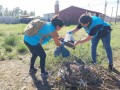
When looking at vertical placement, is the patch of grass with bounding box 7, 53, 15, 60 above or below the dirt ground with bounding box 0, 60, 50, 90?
above

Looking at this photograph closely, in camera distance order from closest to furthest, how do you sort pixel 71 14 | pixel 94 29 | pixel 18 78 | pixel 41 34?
pixel 41 34 < pixel 94 29 < pixel 18 78 < pixel 71 14

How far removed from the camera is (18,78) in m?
5.64

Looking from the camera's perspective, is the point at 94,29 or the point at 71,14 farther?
the point at 71,14

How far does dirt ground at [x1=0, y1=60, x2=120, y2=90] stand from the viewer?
511 cm

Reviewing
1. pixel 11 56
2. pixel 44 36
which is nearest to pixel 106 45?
pixel 44 36

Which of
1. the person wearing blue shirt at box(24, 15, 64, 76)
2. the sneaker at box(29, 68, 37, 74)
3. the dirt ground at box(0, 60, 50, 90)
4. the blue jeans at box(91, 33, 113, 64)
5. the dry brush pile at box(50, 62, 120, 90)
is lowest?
the dirt ground at box(0, 60, 50, 90)

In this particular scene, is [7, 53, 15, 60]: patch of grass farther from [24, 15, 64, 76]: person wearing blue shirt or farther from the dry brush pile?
the dry brush pile

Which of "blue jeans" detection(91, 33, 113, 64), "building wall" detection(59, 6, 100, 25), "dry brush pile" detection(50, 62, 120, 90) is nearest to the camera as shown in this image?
"dry brush pile" detection(50, 62, 120, 90)

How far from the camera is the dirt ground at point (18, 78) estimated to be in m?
5.11

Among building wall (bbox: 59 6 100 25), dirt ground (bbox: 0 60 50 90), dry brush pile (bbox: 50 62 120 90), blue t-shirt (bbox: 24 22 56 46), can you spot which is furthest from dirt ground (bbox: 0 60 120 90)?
building wall (bbox: 59 6 100 25)

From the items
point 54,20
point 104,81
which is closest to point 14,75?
point 54,20

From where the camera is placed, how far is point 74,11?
4253cm

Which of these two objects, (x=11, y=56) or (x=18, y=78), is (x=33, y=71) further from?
(x=11, y=56)

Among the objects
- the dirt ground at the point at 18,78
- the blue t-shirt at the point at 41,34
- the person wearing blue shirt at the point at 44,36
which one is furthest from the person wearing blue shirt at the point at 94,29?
the dirt ground at the point at 18,78
